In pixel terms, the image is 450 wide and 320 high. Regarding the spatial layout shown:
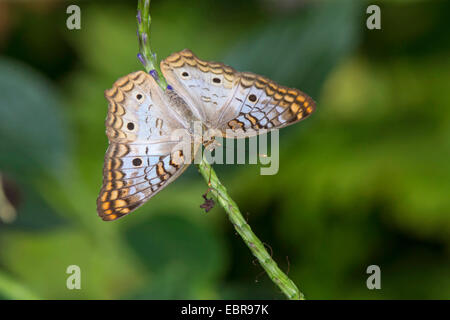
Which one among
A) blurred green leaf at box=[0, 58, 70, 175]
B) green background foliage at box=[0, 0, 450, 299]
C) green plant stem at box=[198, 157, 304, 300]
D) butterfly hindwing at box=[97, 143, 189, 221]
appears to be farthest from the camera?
green background foliage at box=[0, 0, 450, 299]

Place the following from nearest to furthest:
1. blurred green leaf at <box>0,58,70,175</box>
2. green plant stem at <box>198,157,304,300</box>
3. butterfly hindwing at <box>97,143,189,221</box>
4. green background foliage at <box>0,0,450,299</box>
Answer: green plant stem at <box>198,157,304,300</box>
butterfly hindwing at <box>97,143,189,221</box>
blurred green leaf at <box>0,58,70,175</box>
green background foliage at <box>0,0,450,299</box>

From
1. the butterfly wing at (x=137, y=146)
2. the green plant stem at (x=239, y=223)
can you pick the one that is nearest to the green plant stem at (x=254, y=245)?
the green plant stem at (x=239, y=223)

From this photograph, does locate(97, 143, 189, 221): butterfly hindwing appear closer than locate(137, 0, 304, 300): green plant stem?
No

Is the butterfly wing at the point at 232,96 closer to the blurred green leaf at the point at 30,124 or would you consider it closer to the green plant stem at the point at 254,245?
the green plant stem at the point at 254,245

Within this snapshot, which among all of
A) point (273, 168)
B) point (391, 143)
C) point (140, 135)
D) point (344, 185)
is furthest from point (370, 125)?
point (140, 135)

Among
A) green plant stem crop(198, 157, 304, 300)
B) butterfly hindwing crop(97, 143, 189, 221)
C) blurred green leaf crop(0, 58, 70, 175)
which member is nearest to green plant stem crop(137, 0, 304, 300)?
green plant stem crop(198, 157, 304, 300)

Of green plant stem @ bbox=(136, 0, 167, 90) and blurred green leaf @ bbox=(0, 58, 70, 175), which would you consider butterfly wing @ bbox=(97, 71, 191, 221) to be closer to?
green plant stem @ bbox=(136, 0, 167, 90)

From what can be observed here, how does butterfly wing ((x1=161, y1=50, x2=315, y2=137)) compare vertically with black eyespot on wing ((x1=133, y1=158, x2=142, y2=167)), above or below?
above

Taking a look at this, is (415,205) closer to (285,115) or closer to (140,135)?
(285,115)
